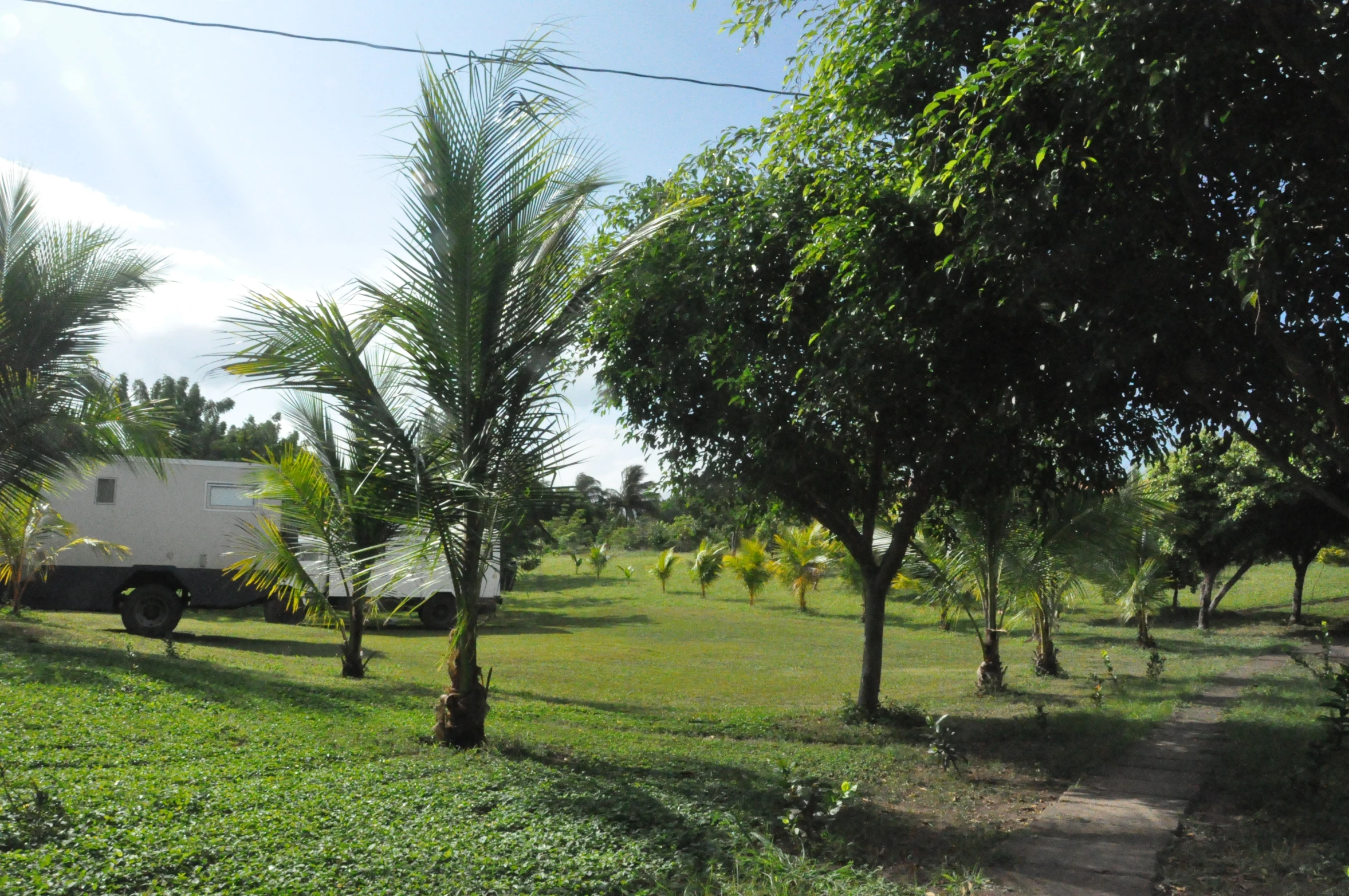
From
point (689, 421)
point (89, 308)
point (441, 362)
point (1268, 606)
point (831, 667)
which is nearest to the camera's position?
point (441, 362)

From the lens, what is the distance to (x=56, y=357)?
1030 cm

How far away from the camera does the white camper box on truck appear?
1661 cm

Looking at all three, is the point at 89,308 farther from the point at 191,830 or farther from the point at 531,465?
the point at 191,830

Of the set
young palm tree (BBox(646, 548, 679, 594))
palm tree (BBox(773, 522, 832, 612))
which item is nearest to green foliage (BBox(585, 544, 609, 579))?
young palm tree (BBox(646, 548, 679, 594))

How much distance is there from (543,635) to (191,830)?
1655 cm

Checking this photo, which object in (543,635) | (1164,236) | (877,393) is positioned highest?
(1164,236)

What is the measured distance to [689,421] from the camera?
31.6 ft

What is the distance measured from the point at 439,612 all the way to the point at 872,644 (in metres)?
14.0

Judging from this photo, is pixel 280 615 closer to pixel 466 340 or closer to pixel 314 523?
pixel 314 523

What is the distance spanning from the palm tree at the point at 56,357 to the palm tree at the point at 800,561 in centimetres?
2079

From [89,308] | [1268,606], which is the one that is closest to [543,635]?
[89,308]

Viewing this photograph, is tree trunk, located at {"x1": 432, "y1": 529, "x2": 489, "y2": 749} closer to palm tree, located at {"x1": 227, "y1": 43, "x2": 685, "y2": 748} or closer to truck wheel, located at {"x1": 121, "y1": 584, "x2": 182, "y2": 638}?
palm tree, located at {"x1": 227, "y1": 43, "x2": 685, "y2": 748}

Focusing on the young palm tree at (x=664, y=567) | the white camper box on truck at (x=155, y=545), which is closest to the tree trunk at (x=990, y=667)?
the white camper box on truck at (x=155, y=545)

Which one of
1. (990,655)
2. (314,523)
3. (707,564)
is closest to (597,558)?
(707,564)
